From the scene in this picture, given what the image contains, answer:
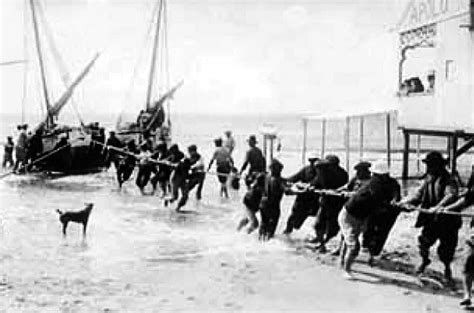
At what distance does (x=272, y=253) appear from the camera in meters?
9.73

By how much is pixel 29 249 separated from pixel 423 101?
12.0 m

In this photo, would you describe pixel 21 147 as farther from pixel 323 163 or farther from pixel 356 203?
pixel 356 203

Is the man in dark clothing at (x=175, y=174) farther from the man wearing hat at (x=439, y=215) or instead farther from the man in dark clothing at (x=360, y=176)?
the man wearing hat at (x=439, y=215)

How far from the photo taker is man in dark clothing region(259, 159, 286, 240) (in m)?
10.3

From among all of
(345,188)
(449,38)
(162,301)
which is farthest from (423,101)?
(162,301)

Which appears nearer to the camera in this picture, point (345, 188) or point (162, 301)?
point (162, 301)

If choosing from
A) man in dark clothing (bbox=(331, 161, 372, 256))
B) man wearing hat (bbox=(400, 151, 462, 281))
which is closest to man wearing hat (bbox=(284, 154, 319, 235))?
man in dark clothing (bbox=(331, 161, 372, 256))

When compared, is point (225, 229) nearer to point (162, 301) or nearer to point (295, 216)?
point (295, 216)

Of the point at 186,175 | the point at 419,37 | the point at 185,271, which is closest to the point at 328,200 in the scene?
the point at 185,271

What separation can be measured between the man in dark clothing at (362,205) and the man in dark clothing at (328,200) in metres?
1.27

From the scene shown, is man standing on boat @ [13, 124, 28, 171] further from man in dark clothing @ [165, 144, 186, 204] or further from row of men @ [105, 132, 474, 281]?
row of men @ [105, 132, 474, 281]

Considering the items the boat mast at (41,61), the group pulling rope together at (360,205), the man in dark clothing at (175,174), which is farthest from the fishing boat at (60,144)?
the group pulling rope together at (360,205)

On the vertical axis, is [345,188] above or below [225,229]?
above

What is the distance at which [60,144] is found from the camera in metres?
23.4
